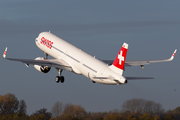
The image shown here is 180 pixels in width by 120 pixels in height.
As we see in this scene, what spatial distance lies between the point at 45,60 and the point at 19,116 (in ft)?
120

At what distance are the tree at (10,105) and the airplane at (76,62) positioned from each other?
4268 centimetres

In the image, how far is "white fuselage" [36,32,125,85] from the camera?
81463 mm

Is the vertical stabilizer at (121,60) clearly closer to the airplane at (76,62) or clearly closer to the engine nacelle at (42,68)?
the airplane at (76,62)

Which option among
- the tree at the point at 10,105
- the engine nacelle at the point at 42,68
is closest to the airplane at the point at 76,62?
the engine nacelle at the point at 42,68

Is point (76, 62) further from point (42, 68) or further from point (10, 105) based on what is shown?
point (10, 105)

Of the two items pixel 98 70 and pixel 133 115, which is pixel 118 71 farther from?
pixel 133 115

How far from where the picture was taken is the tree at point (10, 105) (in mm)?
138688

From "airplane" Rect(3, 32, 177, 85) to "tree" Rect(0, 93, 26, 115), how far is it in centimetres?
4268

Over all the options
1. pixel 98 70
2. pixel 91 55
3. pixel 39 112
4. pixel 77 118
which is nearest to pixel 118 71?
pixel 98 70

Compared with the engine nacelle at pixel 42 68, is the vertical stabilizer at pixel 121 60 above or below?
below

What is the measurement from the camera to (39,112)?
142125 millimetres

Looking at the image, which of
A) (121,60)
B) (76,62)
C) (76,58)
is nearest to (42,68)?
(76,62)

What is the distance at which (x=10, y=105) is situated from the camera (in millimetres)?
141250

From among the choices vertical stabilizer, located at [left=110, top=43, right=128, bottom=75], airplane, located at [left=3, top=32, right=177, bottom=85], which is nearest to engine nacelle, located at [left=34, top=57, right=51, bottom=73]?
airplane, located at [left=3, top=32, right=177, bottom=85]
